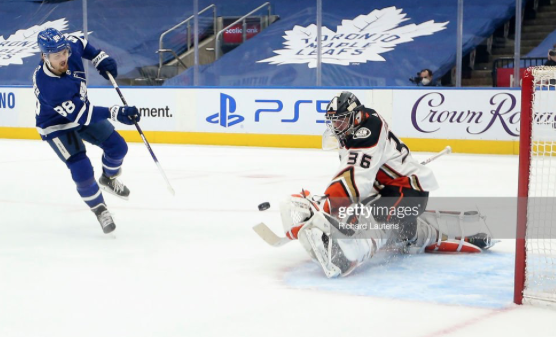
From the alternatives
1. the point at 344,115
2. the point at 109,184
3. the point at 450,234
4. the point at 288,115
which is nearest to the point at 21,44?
the point at 288,115

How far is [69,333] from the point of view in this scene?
2078 millimetres

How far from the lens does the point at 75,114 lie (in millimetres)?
3596

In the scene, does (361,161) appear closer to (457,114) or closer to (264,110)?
(457,114)

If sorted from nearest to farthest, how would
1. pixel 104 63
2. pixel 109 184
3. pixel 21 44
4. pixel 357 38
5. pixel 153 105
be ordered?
pixel 104 63, pixel 109 184, pixel 153 105, pixel 357 38, pixel 21 44

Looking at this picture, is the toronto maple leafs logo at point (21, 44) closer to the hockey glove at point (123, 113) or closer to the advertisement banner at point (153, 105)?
the advertisement banner at point (153, 105)

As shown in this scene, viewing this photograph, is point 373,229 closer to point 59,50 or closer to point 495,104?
point 59,50

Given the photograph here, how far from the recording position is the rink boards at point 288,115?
8.05 m

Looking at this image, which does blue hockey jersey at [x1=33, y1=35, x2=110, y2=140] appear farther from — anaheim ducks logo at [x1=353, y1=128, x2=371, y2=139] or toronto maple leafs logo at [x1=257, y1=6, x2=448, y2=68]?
toronto maple leafs logo at [x1=257, y1=6, x2=448, y2=68]

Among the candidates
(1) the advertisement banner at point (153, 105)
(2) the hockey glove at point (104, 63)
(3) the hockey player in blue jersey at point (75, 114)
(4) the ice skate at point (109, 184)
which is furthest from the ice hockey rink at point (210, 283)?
(1) the advertisement banner at point (153, 105)

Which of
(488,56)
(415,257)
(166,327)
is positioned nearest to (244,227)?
(415,257)

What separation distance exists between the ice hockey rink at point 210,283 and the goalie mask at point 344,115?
1.70 feet

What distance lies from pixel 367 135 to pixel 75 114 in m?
1.52

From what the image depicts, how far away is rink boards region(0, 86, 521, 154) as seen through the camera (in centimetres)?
805

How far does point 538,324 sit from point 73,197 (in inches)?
141
